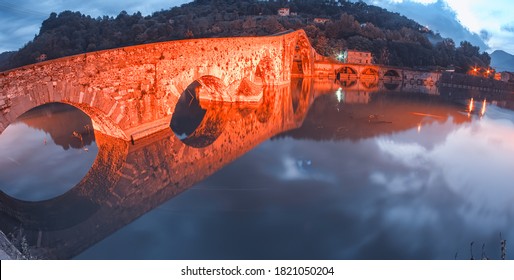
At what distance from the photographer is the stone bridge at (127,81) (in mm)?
8445

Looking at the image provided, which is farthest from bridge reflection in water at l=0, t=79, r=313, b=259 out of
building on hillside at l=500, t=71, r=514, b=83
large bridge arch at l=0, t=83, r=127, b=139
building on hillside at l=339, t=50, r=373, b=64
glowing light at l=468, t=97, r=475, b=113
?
building on hillside at l=339, t=50, r=373, b=64

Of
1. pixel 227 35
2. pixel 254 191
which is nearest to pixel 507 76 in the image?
A: pixel 227 35

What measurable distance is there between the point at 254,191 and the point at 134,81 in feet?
19.3

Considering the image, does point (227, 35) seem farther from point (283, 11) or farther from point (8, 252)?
point (8, 252)

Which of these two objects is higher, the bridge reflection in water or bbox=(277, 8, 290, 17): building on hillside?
bbox=(277, 8, 290, 17): building on hillside

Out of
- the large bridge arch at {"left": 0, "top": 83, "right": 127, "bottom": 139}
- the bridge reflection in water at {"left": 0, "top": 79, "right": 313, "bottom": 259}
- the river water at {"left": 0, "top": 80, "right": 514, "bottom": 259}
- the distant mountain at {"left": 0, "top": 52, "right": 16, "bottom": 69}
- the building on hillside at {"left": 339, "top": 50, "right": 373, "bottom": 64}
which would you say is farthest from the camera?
the building on hillside at {"left": 339, "top": 50, "right": 373, "bottom": 64}

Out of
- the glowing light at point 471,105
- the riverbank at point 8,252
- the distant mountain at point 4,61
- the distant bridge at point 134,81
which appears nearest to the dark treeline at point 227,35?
the distant mountain at point 4,61

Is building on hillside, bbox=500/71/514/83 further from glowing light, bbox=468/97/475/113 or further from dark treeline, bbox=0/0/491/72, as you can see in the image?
dark treeline, bbox=0/0/491/72

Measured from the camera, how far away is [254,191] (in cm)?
900

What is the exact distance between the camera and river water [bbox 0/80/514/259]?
6.55 m

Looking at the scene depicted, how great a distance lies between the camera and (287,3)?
93750mm

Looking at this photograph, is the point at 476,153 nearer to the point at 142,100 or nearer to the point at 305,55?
the point at 142,100

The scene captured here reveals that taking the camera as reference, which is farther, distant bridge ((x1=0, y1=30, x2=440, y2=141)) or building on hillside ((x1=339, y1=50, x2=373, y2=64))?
building on hillside ((x1=339, y1=50, x2=373, y2=64))

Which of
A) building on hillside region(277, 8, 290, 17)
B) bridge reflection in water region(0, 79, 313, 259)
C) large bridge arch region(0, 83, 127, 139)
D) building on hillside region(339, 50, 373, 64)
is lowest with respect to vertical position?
bridge reflection in water region(0, 79, 313, 259)
